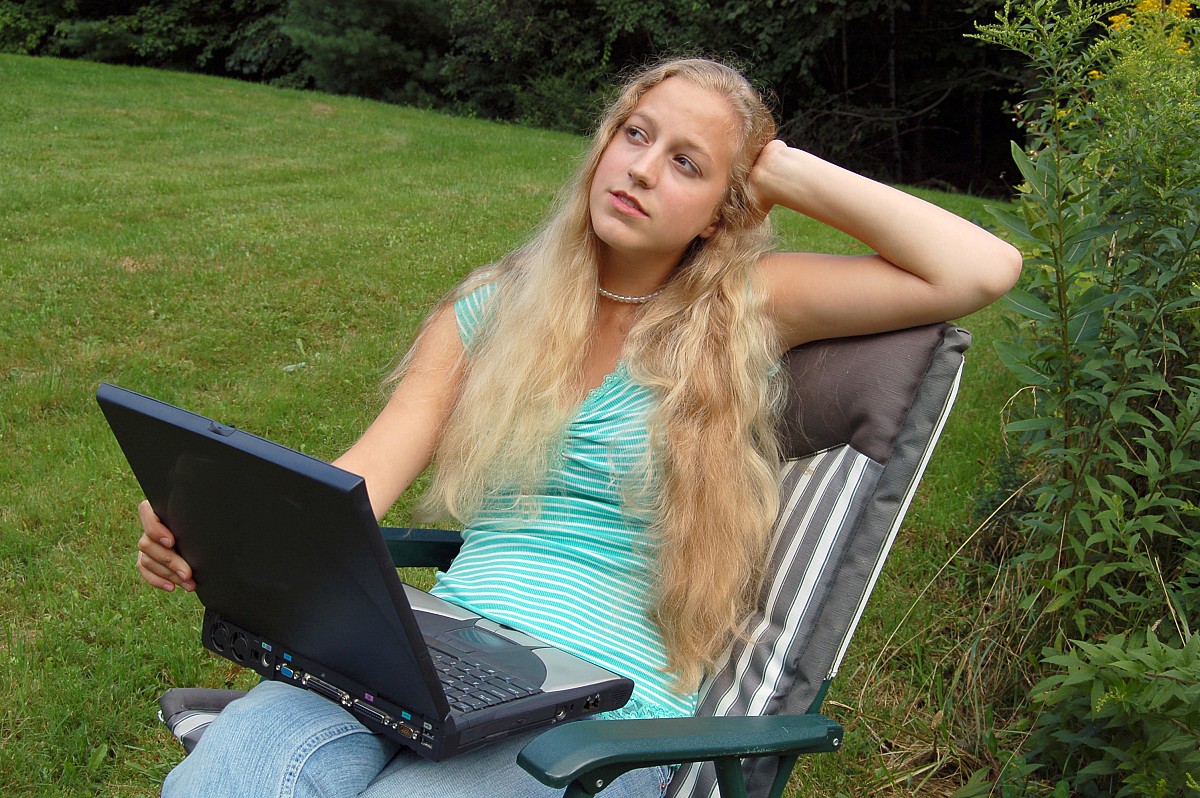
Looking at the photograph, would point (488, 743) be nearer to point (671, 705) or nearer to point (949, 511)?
point (671, 705)

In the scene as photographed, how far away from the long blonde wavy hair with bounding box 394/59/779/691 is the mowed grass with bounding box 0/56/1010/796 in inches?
35.0

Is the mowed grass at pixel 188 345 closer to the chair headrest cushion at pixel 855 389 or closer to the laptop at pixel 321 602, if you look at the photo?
the chair headrest cushion at pixel 855 389

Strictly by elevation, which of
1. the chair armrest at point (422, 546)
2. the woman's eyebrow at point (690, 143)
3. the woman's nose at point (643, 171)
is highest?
the woman's eyebrow at point (690, 143)

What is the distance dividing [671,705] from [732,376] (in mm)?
640

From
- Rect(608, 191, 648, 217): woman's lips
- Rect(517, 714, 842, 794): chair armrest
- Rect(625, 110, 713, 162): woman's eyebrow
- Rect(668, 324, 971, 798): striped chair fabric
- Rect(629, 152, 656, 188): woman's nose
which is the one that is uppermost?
Rect(625, 110, 713, 162): woman's eyebrow

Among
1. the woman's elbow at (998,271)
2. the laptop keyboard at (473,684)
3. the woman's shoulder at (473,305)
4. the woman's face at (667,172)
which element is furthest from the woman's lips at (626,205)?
the laptop keyboard at (473,684)

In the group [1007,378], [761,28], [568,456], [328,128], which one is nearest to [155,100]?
[328,128]

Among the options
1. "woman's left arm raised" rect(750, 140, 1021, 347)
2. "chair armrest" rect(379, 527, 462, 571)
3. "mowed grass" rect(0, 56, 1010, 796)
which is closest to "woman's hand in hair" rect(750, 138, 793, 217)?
"woman's left arm raised" rect(750, 140, 1021, 347)

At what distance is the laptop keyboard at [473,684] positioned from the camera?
164 centimetres

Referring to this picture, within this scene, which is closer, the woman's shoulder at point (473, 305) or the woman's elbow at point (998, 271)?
the woman's elbow at point (998, 271)

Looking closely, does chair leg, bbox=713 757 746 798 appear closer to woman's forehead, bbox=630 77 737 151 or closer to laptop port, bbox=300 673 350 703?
laptop port, bbox=300 673 350 703

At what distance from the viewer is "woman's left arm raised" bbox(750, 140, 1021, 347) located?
2047 millimetres

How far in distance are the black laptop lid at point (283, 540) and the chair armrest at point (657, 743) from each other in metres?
0.17

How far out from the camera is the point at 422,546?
94.2 inches
